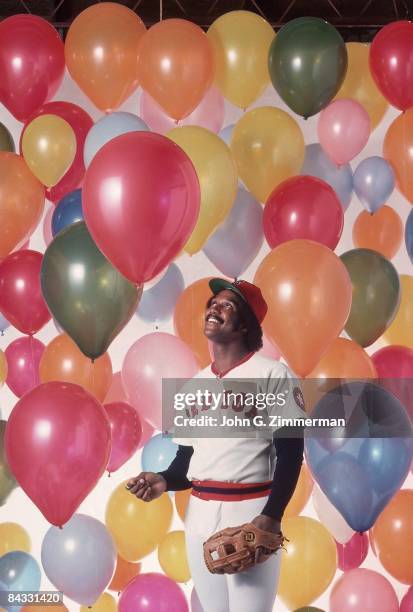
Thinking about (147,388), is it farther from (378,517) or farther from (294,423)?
(378,517)

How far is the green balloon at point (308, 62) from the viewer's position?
8.26ft

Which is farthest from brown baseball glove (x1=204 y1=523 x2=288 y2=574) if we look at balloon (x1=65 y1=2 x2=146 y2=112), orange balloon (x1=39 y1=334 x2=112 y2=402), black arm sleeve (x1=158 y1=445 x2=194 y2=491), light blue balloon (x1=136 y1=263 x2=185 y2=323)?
balloon (x1=65 y1=2 x2=146 y2=112)

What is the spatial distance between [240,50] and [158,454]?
43.4 inches

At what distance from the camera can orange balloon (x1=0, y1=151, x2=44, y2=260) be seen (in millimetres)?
2527

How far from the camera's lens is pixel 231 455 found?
2320 mm

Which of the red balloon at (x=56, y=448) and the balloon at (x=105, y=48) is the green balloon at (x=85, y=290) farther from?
the balloon at (x=105, y=48)

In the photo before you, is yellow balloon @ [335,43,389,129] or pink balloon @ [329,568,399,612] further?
yellow balloon @ [335,43,389,129]

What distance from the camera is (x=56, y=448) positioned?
2199 mm

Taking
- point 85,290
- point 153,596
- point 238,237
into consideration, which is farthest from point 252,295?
point 153,596

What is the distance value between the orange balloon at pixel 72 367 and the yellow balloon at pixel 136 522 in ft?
0.95

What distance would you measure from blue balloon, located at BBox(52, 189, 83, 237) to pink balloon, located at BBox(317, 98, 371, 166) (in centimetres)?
70

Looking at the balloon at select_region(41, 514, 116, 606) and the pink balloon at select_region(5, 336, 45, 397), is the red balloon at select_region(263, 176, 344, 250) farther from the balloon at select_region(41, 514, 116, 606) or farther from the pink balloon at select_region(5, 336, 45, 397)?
the balloon at select_region(41, 514, 116, 606)

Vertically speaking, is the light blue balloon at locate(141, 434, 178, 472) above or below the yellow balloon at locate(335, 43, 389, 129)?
below

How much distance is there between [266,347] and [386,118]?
Answer: 1013 millimetres
